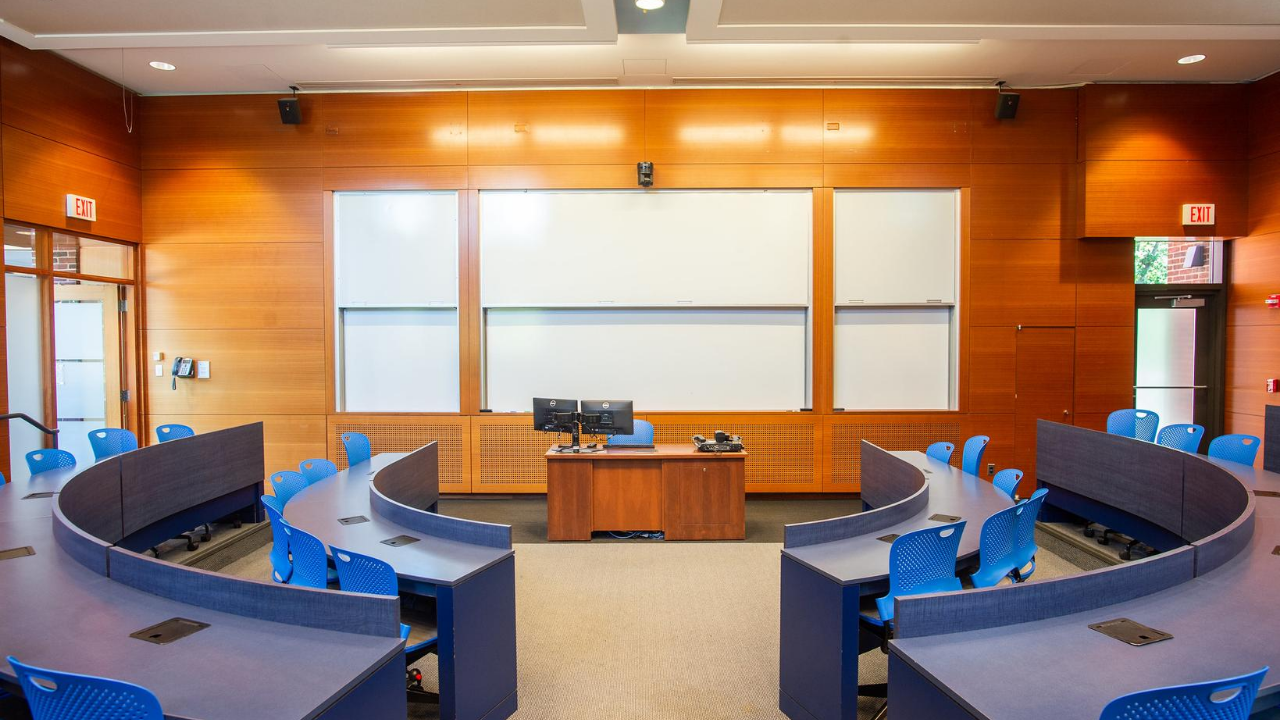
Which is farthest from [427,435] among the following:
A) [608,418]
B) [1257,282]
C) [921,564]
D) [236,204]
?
[1257,282]

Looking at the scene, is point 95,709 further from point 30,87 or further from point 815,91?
point 815,91

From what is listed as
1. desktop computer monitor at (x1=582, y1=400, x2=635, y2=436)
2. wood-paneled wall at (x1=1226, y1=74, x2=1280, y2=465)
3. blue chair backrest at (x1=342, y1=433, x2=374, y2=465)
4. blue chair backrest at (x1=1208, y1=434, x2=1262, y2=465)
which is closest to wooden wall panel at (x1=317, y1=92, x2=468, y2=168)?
blue chair backrest at (x1=342, y1=433, x2=374, y2=465)

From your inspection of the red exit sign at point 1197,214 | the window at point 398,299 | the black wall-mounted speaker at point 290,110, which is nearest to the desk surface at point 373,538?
the window at point 398,299

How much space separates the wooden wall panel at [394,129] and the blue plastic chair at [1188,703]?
6972 millimetres

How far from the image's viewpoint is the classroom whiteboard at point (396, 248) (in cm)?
688

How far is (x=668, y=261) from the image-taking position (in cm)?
686

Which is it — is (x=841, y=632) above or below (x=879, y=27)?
below

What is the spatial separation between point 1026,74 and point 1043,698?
22.7ft

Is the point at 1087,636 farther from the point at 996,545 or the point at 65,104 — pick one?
the point at 65,104

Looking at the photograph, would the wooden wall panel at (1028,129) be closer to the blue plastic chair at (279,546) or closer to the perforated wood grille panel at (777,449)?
the perforated wood grille panel at (777,449)

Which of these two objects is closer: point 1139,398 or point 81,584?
point 81,584

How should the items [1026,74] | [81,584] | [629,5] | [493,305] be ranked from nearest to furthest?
[81,584] < [629,5] < [1026,74] < [493,305]

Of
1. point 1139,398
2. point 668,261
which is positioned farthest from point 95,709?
point 1139,398

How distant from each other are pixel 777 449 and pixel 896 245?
8.92 ft
